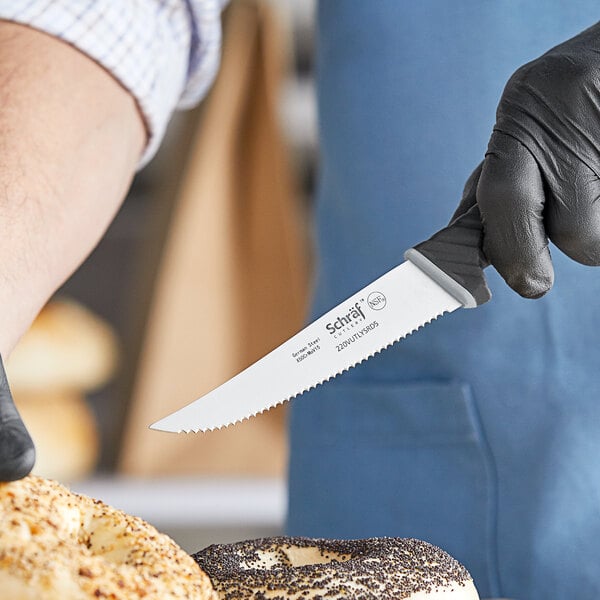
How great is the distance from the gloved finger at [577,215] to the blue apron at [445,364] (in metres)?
0.19

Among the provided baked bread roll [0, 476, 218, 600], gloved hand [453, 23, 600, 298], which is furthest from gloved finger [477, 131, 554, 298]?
baked bread roll [0, 476, 218, 600]

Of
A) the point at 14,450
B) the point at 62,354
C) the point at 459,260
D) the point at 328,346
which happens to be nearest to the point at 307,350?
the point at 328,346

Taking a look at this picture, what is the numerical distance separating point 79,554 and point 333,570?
149 millimetres

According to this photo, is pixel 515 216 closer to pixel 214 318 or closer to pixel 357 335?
pixel 357 335

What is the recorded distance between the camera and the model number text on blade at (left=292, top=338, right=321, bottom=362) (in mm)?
699

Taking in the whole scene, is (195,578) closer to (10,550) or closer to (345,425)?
(10,550)

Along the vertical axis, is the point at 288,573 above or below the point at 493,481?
above

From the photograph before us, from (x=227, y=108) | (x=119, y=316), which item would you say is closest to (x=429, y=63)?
(x=227, y=108)

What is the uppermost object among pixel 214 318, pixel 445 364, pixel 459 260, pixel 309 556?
pixel 459 260

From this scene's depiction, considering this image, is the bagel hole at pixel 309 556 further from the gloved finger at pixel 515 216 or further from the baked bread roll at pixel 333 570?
the gloved finger at pixel 515 216

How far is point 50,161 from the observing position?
0.84 meters

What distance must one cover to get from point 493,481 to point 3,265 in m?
0.47

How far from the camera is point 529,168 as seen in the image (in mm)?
701

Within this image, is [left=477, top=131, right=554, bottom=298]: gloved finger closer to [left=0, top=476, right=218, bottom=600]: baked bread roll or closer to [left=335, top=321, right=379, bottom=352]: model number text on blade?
[left=335, top=321, right=379, bottom=352]: model number text on blade
